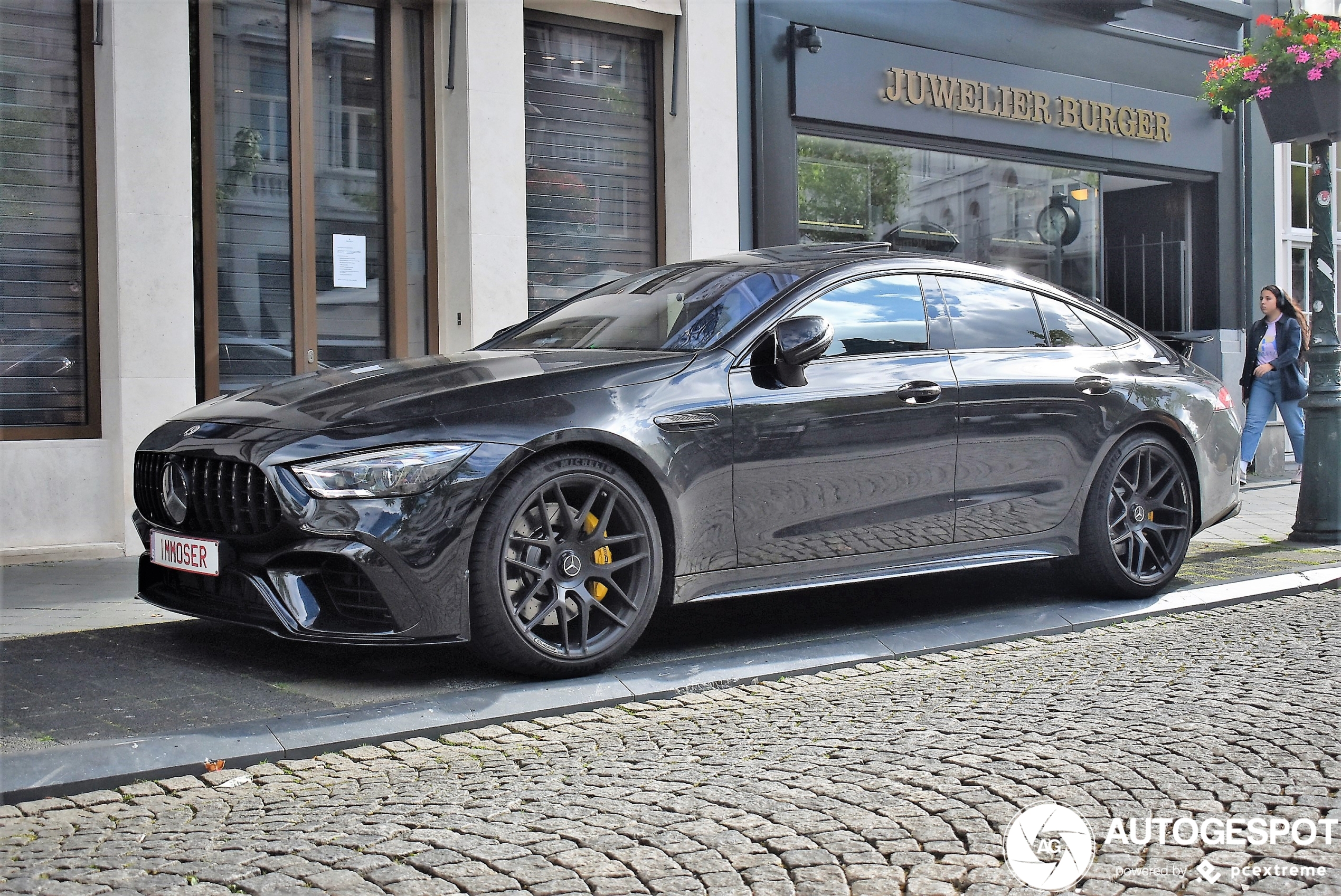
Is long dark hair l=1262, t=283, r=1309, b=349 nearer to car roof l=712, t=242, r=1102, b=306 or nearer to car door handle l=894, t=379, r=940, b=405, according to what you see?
car roof l=712, t=242, r=1102, b=306

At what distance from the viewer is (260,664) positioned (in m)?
5.11

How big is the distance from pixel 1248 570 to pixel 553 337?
13.6ft

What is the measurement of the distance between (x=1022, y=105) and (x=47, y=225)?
905 cm

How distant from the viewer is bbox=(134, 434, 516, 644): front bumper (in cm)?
452

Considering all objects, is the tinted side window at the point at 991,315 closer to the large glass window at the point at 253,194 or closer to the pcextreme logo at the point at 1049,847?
the pcextreme logo at the point at 1049,847

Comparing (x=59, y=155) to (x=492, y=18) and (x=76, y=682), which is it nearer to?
(x=492, y=18)

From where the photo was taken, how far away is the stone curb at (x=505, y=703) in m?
3.91

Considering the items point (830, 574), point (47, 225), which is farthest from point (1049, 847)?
point (47, 225)

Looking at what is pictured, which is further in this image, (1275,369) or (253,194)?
(1275,369)

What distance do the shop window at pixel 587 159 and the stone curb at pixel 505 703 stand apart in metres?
5.40

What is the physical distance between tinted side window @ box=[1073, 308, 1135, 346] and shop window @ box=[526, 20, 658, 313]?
4.72 m

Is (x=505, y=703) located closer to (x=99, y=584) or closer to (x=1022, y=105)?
(x=99, y=584)

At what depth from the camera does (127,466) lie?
8633 mm

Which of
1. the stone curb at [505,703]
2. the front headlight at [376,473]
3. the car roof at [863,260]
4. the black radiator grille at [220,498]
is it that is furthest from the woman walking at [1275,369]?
the black radiator grille at [220,498]
